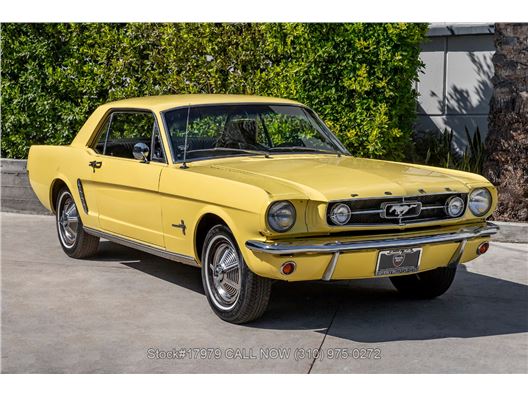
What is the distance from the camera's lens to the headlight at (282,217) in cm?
594

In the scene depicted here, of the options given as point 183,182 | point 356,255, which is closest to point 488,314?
point 356,255

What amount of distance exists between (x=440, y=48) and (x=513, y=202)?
143 inches

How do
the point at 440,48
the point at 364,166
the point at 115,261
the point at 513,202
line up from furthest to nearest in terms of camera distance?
the point at 440,48, the point at 513,202, the point at 115,261, the point at 364,166

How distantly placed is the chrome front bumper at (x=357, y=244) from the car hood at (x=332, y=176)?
306mm

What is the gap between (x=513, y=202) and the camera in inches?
392

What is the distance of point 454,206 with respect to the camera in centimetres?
661

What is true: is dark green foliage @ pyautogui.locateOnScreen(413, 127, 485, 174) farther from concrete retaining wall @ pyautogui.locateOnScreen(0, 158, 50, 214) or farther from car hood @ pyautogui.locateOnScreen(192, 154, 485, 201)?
concrete retaining wall @ pyautogui.locateOnScreen(0, 158, 50, 214)

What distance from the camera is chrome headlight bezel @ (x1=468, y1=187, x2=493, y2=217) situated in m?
6.70

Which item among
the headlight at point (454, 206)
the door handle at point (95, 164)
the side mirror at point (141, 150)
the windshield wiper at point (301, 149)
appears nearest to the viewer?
the headlight at point (454, 206)

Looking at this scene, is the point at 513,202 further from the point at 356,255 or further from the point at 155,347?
the point at 155,347

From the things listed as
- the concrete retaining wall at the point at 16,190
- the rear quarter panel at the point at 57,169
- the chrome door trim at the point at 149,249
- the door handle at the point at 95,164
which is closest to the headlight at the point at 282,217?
the chrome door trim at the point at 149,249

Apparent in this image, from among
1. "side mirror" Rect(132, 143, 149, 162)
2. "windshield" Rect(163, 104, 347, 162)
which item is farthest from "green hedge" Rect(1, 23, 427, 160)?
"side mirror" Rect(132, 143, 149, 162)

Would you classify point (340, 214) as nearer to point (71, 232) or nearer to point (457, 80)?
point (71, 232)

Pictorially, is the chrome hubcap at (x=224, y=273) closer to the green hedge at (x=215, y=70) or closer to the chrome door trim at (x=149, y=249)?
the chrome door trim at (x=149, y=249)
